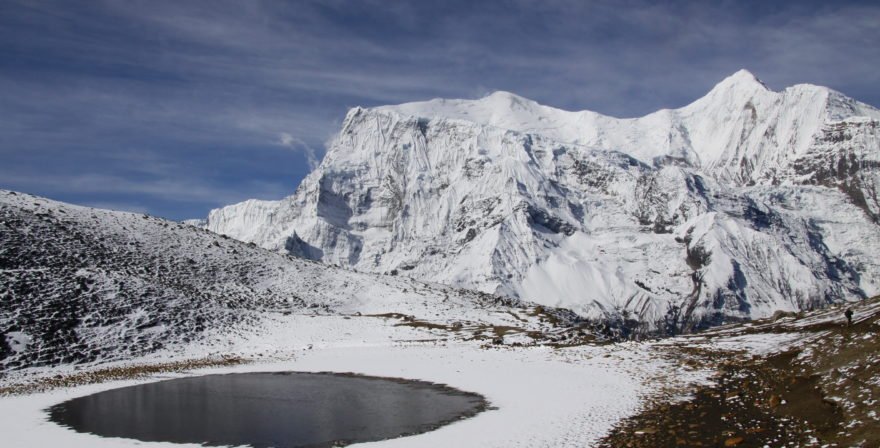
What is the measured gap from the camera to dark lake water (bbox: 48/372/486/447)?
2808cm

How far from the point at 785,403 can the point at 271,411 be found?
2511 centimetres

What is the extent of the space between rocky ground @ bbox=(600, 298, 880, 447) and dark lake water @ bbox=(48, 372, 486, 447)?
9.65m

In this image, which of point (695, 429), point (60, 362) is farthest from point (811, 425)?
point (60, 362)

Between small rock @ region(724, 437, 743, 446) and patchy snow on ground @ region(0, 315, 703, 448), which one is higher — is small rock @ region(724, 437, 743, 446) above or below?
below

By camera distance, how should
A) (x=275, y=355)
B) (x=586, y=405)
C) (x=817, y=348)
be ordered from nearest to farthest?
(x=586, y=405) < (x=817, y=348) < (x=275, y=355)

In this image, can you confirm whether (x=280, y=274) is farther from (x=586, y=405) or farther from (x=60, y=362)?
(x=586, y=405)

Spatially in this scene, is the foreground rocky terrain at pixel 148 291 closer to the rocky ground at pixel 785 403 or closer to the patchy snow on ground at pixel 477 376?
the patchy snow on ground at pixel 477 376

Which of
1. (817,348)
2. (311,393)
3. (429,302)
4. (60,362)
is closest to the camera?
(817,348)

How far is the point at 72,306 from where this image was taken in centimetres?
6544

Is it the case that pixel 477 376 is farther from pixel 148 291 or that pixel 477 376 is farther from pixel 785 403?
pixel 148 291

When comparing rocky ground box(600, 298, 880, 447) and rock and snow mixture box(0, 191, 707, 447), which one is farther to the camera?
rock and snow mixture box(0, 191, 707, 447)

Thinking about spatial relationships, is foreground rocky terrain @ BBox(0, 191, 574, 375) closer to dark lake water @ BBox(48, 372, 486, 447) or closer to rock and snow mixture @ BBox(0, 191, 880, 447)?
rock and snow mixture @ BBox(0, 191, 880, 447)

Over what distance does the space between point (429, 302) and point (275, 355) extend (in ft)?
141

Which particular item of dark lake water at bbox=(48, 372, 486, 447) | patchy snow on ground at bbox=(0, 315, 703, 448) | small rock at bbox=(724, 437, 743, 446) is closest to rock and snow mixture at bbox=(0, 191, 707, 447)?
patchy snow on ground at bbox=(0, 315, 703, 448)
